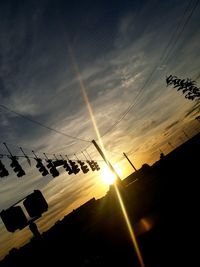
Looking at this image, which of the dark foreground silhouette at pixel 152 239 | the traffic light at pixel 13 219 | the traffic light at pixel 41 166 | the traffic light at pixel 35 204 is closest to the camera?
the dark foreground silhouette at pixel 152 239

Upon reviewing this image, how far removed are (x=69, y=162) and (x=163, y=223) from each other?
11.9 meters

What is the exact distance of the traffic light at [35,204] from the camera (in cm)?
723

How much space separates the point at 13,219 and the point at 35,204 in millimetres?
753

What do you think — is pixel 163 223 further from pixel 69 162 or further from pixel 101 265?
pixel 69 162

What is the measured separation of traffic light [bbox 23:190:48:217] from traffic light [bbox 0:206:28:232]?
318 millimetres

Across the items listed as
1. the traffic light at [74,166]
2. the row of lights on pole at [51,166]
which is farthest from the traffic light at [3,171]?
the traffic light at [74,166]

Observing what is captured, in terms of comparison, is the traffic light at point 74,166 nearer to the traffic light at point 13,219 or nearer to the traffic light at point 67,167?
the traffic light at point 67,167

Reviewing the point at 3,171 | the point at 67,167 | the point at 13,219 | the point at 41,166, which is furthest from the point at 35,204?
the point at 67,167

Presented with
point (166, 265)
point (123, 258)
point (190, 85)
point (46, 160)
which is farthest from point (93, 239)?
point (190, 85)

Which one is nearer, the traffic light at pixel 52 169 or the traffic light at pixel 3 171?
the traffic light at pixel 3 171

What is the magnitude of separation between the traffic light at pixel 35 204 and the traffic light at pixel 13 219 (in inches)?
12.5

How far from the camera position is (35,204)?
7.29 metres

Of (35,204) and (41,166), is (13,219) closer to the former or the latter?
(35,204)

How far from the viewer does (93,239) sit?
12.3m
